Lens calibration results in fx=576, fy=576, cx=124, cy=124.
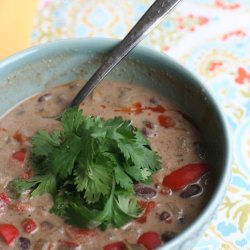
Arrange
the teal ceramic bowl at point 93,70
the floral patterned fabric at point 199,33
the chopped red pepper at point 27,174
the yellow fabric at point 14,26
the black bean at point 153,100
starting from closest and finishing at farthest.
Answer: the chopped red pepper at point 27,174 → the teal ceramic bowl at point 93,70 → the black bean at point 153,100 → the floral patterned fabric at point 199,33 → the yellow fabric at point 14,26

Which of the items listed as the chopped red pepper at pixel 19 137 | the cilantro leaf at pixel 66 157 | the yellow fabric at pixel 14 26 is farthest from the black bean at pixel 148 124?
the yellow fabric at pixel 14 26

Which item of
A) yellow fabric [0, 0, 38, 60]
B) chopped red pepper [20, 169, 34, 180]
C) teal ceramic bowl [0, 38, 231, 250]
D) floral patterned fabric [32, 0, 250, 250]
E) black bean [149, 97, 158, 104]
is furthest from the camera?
yellow fabric [0, 0, 38, 60]

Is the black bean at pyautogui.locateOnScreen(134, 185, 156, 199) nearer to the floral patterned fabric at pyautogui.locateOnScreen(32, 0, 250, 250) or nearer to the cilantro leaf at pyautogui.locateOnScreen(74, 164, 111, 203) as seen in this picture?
the cilantro leaf at pyautogui.locateOnScreen(74, 164, 111, 203)

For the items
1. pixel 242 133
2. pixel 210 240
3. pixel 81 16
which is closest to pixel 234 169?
pixel 242 133

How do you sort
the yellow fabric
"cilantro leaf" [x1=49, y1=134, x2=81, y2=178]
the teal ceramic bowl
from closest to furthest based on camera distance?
"cilantro leaf" [x1=49, y1=134, x2=81, y2=178], the teal ceramic bowl, the yellow fabric

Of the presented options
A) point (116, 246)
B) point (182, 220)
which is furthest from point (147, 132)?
point (116, 246)

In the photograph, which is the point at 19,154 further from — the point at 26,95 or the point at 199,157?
the point at 199,157

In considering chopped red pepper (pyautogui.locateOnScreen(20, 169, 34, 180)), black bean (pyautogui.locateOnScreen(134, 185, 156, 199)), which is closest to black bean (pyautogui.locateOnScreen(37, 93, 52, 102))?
chopped red pepper (pyautogui.locateOnScreen(20, 169, 34, 180))

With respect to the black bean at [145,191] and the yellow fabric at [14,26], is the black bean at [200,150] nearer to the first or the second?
the black bean at [145,191]
